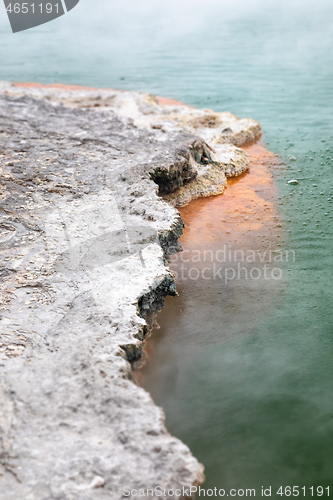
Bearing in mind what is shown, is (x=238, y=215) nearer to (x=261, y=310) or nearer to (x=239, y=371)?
(x=261, y=310)

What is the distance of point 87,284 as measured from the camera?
3.19 meters

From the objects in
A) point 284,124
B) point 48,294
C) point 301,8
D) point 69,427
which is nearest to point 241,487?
point 69,427

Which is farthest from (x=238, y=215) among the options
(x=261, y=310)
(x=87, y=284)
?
(x=87, y=284)

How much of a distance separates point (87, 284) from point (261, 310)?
4.08 feet

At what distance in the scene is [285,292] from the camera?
363 cm

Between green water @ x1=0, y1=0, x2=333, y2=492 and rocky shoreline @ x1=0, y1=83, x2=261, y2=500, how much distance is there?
0.35m

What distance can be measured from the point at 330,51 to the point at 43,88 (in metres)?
6.21

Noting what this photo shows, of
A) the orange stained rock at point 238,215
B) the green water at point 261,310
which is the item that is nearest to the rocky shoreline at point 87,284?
the orange stained rock at point 238,215

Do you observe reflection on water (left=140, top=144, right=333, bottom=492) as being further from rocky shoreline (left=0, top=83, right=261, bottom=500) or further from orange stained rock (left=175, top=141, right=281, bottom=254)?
rocky shoreline (left=0, top=83, right=261, bottom=500)

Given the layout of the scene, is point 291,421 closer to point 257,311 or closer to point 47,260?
point 257,311

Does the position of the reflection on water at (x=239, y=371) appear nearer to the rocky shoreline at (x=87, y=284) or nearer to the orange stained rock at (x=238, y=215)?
the orange stained rock at (x=238, y=215)

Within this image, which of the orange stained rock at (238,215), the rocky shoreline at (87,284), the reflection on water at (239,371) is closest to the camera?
the rocky shoreline at (87,284)

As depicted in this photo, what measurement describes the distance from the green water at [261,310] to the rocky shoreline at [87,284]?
0.35 meters

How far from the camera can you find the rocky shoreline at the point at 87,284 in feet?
6.82
